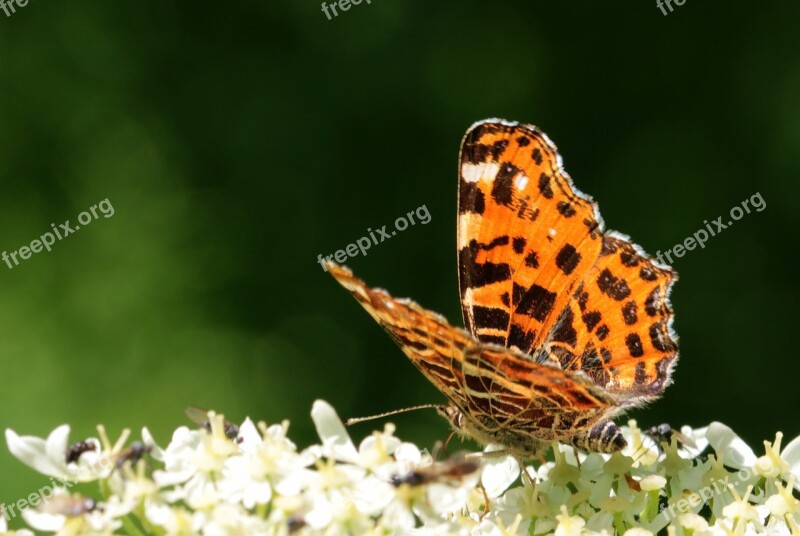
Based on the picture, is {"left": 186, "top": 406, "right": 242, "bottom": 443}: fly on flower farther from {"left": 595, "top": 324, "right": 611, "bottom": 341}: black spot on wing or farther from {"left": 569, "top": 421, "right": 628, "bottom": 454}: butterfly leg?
{"left": 595, "top": 324, "right": 611, "bottom": 341}: black spot on wing

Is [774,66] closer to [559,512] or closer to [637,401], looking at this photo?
[637,401]

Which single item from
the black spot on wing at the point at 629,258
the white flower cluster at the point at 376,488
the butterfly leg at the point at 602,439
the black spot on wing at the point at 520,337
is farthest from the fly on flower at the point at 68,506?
the black spot on wing at the point at 629,258

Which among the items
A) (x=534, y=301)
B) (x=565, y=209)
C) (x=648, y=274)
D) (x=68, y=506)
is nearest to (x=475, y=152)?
(x=565, y=209)

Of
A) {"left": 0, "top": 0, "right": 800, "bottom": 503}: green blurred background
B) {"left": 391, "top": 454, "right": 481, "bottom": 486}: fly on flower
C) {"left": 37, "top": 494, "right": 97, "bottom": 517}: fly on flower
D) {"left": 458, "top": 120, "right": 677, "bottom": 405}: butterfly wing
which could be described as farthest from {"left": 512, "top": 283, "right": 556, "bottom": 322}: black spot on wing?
{"left": 0, "top": 0, "right": 800, "bottom": 503}: green blurred background

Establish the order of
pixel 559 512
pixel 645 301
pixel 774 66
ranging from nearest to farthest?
1. pixel 559 512
2. pixel 645 301
3. pixel 774 66

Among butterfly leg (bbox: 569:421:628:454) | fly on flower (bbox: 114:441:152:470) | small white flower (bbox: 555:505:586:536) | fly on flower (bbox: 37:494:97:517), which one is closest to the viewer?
fly on flower (bbox: 37:494:97:517)

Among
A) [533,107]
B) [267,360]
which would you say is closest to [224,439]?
[267,360]
